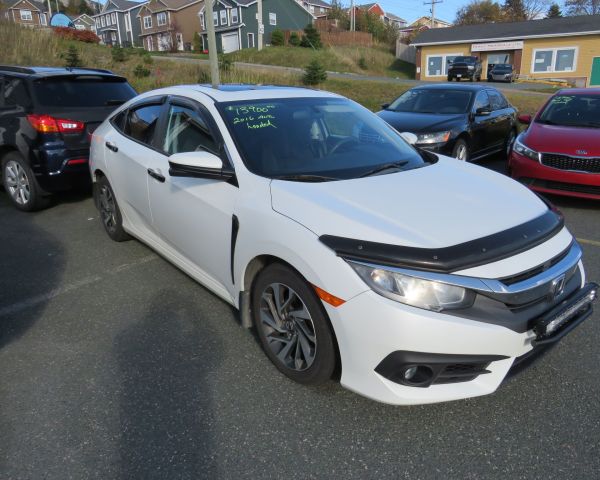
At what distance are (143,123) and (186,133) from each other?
2.73 feet

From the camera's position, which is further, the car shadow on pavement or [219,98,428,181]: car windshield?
[219,98,428,181]: car windshield

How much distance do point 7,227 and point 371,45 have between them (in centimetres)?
4994

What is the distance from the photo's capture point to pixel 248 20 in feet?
165

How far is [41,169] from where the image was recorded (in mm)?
5832

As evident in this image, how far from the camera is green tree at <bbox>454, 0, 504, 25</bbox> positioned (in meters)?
62.7

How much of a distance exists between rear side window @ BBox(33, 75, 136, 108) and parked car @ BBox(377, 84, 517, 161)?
13.7ft

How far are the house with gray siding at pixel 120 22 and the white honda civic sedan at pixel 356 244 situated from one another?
6968 centimetres

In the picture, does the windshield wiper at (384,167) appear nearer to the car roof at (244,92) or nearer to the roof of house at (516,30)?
the car roof at (244,92)

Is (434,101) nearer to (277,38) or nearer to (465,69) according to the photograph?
(465,69)

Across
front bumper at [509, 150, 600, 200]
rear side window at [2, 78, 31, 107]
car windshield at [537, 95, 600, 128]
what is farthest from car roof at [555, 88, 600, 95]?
rear side window at [2, 78, 31, 107]

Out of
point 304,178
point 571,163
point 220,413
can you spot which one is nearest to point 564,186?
point 571,163

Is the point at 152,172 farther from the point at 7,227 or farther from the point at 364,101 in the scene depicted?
the point at 364,101

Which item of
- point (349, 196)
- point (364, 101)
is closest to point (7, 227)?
point (349, 196)

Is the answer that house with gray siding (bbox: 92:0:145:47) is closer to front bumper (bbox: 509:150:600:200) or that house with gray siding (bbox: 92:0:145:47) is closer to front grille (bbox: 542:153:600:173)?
front bumper (bbox: 509:150:600:200)
